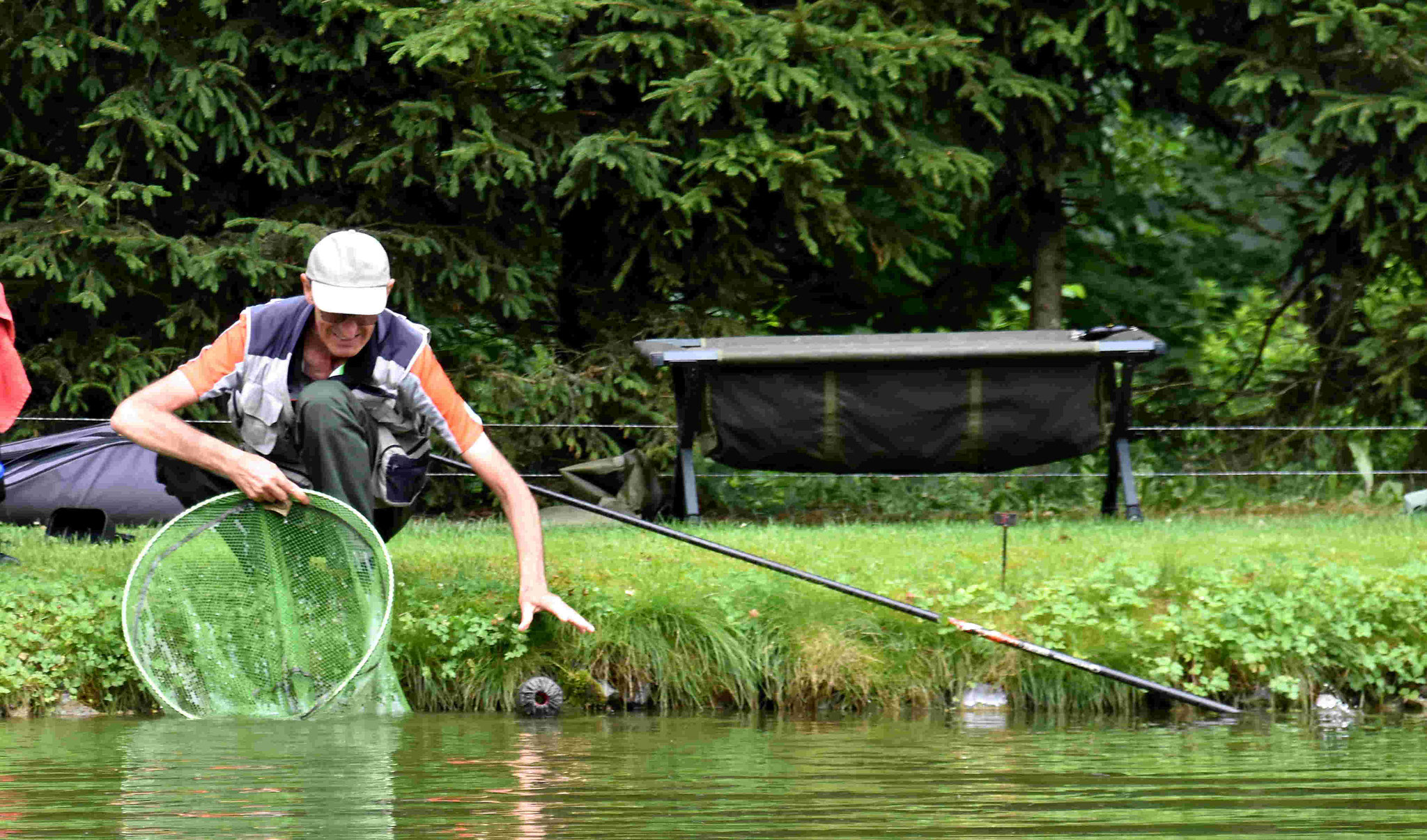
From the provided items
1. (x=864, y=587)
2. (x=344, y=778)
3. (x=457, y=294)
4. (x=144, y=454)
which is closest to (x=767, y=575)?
(x=864, y=587)

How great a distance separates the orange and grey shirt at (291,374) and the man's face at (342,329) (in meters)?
0.08

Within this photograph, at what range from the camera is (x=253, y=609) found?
5961 millimetres

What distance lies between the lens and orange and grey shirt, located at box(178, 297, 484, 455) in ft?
19.8

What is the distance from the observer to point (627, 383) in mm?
10977

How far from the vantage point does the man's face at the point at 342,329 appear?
588 centimetres

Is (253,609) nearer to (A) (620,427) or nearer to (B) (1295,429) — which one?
(A) (620,427)

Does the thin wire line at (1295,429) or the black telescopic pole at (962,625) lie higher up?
the thin wire line at (1295,429)

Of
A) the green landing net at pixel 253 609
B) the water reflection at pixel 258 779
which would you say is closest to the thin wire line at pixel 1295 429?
the green landing net at pixel 253 609

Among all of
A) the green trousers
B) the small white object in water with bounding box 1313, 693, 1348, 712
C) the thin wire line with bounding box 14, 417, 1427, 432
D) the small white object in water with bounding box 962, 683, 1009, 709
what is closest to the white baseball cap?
the green trousers

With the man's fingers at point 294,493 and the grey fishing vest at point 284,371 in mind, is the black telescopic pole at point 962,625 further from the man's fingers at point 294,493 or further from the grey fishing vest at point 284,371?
the man's fingers at point 294,493

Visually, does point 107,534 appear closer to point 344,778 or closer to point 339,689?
point 339,689

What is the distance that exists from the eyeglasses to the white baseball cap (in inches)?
2.6

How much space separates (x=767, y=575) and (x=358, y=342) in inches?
68.7

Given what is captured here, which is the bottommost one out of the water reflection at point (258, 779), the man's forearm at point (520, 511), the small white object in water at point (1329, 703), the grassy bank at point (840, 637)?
the small white object in water at point (1329, 703)
